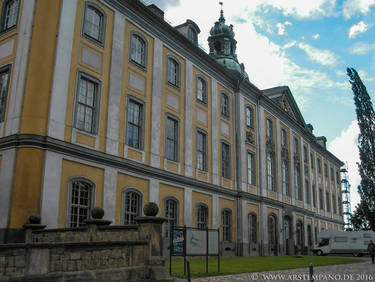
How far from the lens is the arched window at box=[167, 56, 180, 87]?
2628 centimetres

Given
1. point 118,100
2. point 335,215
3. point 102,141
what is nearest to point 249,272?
point 102,141

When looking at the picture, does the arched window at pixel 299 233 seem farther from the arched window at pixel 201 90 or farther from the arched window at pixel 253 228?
the arched window at pixel 201 90

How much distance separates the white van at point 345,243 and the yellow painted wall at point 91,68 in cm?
2929

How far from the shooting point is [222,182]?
29.7m

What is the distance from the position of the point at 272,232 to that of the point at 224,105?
1154 cm

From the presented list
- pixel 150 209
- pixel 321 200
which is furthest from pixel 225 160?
pixel 321 200

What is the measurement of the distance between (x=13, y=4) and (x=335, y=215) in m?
46.6

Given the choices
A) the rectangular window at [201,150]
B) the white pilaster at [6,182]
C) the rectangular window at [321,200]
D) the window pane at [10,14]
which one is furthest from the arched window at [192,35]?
the rectangular window at [321,200]

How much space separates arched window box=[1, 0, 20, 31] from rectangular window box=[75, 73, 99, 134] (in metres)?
4.01

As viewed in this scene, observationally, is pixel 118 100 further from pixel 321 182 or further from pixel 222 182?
pixel 321 182

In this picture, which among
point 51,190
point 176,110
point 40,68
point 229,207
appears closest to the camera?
point 51,190

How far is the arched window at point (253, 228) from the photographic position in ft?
106

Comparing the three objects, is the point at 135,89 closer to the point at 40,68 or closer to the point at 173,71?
the point at 173,71

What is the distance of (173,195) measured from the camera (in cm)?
2461
